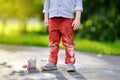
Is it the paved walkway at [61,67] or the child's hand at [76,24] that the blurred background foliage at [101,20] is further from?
the child's hand at [76,24]

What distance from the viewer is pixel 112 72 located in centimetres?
690

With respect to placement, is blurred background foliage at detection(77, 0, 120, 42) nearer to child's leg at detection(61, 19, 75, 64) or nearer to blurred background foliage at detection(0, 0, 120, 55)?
blurred background foliage at detection(0, 0, 120, 55)

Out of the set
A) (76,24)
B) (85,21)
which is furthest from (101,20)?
(76,24)

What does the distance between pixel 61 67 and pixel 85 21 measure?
7803 mm

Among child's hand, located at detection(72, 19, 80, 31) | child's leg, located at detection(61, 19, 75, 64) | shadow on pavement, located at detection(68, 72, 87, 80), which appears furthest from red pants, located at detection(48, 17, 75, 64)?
shadow on pavement, located at detection(68, 72, 87, 80)

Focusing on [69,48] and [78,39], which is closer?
[69,48]

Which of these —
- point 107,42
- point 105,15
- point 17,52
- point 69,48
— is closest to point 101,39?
point 107,42

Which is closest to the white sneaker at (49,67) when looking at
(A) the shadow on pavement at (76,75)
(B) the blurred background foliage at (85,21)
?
(A) the shadow on pavement at (76,75)

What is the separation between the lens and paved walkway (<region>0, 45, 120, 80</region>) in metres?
6.46

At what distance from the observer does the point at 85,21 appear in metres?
15.0

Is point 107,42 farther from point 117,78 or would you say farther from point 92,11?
point 117,78

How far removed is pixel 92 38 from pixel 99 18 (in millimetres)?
849

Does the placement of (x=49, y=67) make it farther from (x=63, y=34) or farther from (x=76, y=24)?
(x=76, y=24)

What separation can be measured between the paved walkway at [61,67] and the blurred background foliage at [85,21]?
2.14 metres
